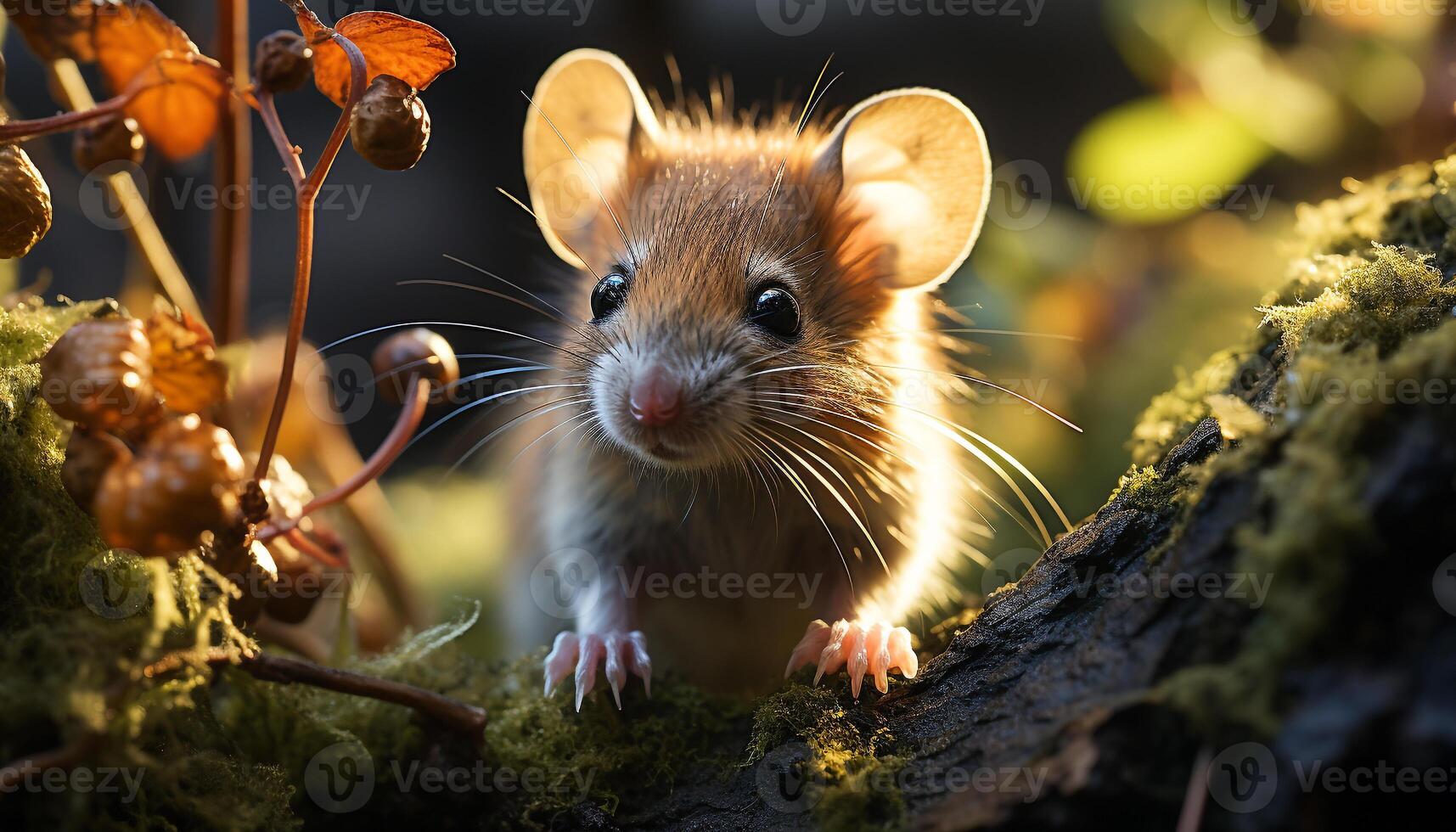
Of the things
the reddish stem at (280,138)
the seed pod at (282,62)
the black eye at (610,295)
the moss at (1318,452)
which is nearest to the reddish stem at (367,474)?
the reddish stem at (280,138)

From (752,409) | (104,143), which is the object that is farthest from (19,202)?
(752,409)

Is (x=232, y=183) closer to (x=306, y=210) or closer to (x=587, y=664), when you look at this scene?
(x=306, y=210)

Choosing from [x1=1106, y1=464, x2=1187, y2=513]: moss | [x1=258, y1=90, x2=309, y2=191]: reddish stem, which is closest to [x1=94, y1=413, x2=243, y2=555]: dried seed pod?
[x1=258, y1=90, x2=309, y2=191]: reddish stem

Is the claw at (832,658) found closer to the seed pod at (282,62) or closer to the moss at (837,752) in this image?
the moss at (837,752)

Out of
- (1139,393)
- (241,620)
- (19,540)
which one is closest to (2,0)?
(19,540)

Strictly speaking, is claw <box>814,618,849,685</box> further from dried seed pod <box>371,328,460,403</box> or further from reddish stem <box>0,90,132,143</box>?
reddish stem <box>0,90,132,143</box>

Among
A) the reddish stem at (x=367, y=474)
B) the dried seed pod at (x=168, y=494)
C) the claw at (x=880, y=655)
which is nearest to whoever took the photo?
the dried seed pod at (x=168, y=494)
